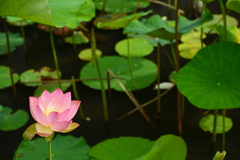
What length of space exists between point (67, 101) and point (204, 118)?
109 cm

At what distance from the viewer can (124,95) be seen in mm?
1948

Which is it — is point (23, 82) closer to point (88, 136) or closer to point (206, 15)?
point (88, 136)

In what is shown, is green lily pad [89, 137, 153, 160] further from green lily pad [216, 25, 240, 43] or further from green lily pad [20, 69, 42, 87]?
green lily pad [20, 69, 42, 87]

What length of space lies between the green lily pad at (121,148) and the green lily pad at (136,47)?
0.77 meters

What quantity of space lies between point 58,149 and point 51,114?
76 cm

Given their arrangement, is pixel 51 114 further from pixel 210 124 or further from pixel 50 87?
pixel 50 87

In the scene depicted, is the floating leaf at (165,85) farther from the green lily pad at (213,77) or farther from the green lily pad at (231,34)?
the green lily pad at (213,77)

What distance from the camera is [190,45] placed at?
90.6 inches

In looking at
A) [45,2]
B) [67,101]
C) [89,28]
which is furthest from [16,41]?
[67,101]

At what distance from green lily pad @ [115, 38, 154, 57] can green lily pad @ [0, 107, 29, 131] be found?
0.71 meters

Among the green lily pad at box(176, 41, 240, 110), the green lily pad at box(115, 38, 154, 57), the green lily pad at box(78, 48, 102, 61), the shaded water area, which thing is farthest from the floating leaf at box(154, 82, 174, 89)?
the green lily pad at box(176, 41, 240, 110)

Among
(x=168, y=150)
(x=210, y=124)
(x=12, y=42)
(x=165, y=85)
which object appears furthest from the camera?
(x=12, y=42)

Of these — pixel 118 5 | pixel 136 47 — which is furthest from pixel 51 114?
pixel 118 5

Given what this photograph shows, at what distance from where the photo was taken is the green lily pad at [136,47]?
2.21m
